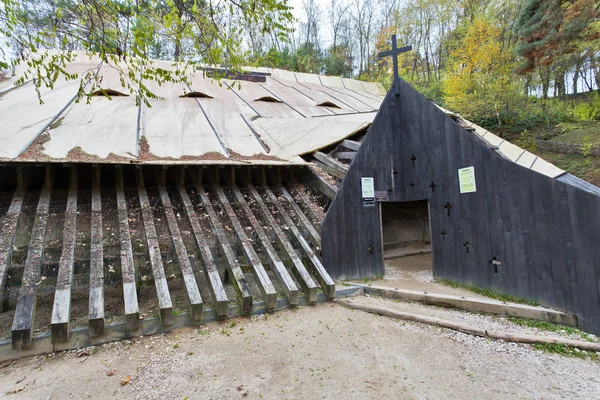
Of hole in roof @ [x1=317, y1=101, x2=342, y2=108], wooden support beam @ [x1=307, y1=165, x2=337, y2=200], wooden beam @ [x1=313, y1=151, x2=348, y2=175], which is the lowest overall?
wooden support beam @ [x1=307, y1=165, x2=337, y2=200]

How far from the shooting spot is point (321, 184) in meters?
5.87

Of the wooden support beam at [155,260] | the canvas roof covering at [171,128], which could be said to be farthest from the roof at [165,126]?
the wooden support beam at [155,260]

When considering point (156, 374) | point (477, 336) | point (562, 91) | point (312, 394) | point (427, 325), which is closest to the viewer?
Result: point (312, 394)

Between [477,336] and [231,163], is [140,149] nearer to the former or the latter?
[231,163]

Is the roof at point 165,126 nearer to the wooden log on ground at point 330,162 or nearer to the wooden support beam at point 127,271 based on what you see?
the wooden log on ground at point 330,162

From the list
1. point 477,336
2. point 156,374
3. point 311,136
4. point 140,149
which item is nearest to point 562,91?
point 311,136

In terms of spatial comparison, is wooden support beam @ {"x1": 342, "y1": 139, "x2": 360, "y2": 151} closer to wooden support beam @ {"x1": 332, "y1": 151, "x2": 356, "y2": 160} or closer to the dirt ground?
wooden support beam @ {"x1": 332, "y1": 151, "x2": 356, "y2": 160}

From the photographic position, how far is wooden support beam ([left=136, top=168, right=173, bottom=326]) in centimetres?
325

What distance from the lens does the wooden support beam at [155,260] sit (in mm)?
3248

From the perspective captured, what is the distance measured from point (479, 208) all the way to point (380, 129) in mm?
2143

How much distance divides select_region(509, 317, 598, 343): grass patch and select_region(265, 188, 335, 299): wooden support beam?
2281 mm

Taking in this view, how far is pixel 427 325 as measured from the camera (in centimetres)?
349

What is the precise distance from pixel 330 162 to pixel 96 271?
444 cm

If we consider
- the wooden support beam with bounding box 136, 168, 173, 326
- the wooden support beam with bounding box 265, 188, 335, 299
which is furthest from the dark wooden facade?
the wooden support beam with bounding box 136, 168, 173, 326
